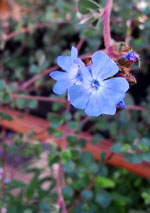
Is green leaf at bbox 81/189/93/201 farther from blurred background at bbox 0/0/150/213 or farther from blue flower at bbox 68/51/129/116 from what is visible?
blue flower at bbox 68/51/129/116

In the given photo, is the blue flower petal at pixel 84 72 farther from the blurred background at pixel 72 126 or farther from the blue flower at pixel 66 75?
the blurred background at pixel 72 126

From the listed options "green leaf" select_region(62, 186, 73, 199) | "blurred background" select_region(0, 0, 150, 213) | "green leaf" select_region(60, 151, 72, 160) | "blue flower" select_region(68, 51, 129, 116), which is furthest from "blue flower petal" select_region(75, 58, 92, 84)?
"green leaf" select_region(62, 186, 73, 199)

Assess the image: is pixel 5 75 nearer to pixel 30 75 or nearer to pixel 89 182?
pixel 30 75

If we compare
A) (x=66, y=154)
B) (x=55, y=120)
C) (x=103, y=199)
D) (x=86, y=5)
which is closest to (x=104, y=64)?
(x=86, y=5)

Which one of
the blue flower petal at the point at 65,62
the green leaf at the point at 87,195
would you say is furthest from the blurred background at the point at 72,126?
the blue flower petal at the point at 65,62

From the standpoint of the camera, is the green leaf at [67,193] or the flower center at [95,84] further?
the green leaf at [67,193]
